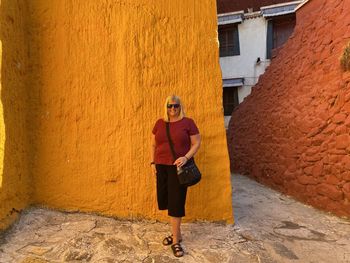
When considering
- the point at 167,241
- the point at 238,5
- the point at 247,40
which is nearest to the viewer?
the point at 167,241

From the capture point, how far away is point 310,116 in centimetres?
528

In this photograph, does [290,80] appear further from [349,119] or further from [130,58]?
[130,58]

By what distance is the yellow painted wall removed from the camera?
3.39 metres

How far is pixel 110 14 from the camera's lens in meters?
3.47

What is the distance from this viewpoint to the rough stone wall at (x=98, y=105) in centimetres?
339

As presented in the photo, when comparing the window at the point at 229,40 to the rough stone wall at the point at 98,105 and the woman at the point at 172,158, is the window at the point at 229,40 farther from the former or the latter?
the woman at the point at 172,158

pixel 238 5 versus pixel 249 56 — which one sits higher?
pixel 238 5

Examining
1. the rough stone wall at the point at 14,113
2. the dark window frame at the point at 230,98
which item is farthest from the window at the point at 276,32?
the rough stone wall at the point at 14,113

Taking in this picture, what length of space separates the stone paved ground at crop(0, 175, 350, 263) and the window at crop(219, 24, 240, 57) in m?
10.3

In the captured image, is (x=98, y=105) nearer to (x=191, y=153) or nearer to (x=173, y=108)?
(x=173, y=108)

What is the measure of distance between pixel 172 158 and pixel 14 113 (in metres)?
1.74

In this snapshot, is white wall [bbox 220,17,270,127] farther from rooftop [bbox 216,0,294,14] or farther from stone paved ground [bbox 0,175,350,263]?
stone paved ground [bbox 0,175,350,263]

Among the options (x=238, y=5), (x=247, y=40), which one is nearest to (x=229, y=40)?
(x=247, y=40)

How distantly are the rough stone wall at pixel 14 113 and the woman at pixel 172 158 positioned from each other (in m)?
1.42
